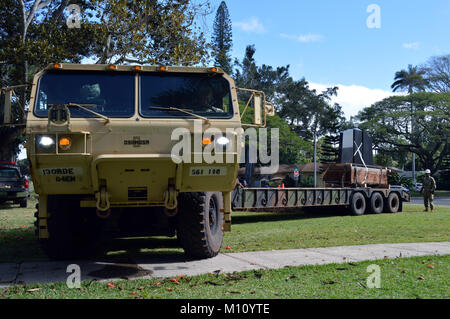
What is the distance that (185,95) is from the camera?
22.7 feet

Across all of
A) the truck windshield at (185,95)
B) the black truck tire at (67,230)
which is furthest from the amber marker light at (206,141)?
the black truck tire at (67,230)

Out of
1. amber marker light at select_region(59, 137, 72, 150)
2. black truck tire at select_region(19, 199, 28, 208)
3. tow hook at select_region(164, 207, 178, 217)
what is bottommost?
black truck tire at select_region(19, 199, 28, 208)

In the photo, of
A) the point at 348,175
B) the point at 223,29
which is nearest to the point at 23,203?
the point at 348,175

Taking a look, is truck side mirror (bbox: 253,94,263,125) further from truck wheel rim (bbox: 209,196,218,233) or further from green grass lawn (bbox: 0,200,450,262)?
green grass lawn (bbox: 0,200,450,262)

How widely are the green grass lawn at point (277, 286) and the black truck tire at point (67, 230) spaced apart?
1.59 m

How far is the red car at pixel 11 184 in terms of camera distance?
21.0 meters

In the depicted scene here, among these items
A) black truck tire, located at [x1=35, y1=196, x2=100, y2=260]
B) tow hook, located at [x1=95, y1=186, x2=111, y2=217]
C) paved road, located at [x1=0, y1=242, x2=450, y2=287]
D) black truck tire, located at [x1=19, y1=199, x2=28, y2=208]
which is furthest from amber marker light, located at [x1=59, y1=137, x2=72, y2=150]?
black truck tire, located at [x1=19, y1=199, x2=28, y2=208]

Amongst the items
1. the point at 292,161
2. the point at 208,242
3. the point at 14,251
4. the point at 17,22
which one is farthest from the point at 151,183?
the point at 292,161

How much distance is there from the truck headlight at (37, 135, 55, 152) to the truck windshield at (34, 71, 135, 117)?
19.7 inches

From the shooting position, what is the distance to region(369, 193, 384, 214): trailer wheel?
766 inches

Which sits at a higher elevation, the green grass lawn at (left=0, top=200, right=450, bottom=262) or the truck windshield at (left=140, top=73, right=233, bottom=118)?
the truck windshield at (left=140, top=73, right=233, bottom=118)

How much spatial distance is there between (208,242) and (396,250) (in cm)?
352

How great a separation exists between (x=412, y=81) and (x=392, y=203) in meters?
53.4

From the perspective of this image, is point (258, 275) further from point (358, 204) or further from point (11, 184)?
point (11, 184)
